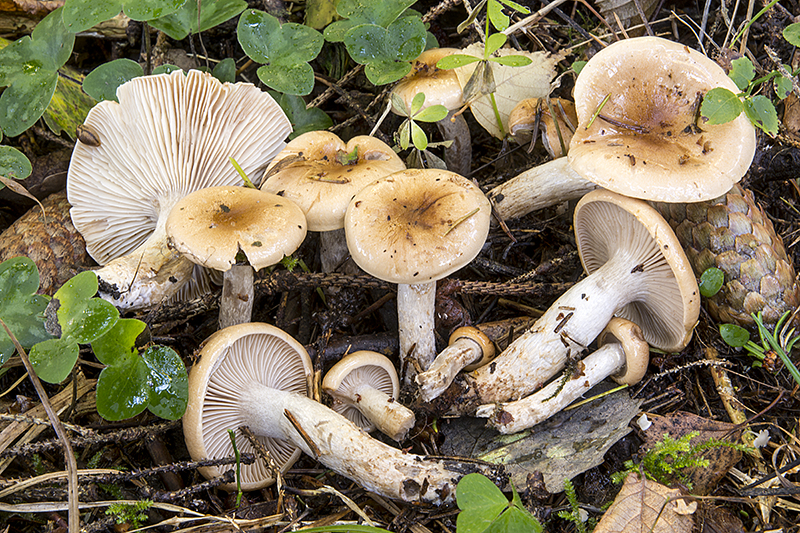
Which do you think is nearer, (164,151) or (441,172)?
(441,172)

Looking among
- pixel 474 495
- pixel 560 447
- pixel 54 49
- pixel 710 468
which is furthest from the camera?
pixel 54 49

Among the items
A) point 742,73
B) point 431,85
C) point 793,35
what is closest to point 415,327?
point 431,85

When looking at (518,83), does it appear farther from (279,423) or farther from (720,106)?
(279,423)

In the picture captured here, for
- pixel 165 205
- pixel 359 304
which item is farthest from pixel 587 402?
pixel 165 205

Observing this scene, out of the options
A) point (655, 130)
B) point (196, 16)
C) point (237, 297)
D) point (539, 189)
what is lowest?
point (237, 297)

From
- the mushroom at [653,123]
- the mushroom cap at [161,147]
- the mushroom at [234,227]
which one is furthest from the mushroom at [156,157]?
the mushroom at [653,123]

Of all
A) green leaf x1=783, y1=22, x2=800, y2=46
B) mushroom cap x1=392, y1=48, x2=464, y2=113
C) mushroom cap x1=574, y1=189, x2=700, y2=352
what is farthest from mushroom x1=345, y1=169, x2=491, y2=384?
green leaf x1=783, y1=22, x2=800, y2=46

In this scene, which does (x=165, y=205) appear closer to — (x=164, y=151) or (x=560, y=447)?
(x=164, y=151)
